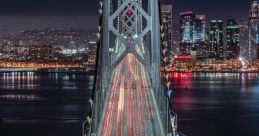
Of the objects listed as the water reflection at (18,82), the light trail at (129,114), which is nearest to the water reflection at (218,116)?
the light trail at (129,114)

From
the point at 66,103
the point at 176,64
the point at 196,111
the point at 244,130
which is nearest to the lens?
the point at 244,130

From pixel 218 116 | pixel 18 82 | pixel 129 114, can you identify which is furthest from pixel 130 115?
pixel 18 82

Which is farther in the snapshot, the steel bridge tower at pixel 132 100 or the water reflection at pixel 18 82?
the water reflection at pixel 18 82

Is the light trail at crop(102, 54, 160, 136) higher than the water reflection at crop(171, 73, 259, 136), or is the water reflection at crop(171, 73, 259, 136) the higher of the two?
the light trail at crop(102, 54, 160, 136)

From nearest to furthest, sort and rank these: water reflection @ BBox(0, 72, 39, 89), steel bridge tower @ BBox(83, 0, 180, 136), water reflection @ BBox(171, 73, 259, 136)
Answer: steel bridge tower @ BBox(83, 0, 180, 136)
water reflection @ BBox(171, 73, 259, 136)
water reflection @ BBox(0, 72, 39, 89)

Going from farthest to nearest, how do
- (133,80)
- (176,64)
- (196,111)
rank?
(176,64), (133,80), (196,111)

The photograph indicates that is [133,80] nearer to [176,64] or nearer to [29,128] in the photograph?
[29,128]

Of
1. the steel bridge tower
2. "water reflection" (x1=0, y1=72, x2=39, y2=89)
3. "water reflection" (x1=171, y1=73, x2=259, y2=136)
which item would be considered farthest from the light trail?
"water reflection" (x1=0, y1=72, x2=39, y2=89)

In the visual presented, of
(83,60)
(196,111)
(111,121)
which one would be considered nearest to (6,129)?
(111,121)

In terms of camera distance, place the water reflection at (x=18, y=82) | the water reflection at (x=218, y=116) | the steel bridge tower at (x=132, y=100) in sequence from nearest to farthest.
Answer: the steel bridge tower at (x=132, y=100), the water reflection at (x=218, y=116), the water reflection at (x=18, y=82)

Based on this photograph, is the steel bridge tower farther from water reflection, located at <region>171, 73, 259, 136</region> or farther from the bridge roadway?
water reflection, located at <region>171, 73, 259, 136</region>

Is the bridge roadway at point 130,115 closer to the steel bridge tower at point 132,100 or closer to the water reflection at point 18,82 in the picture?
the steel bridge tower at point 132,100
